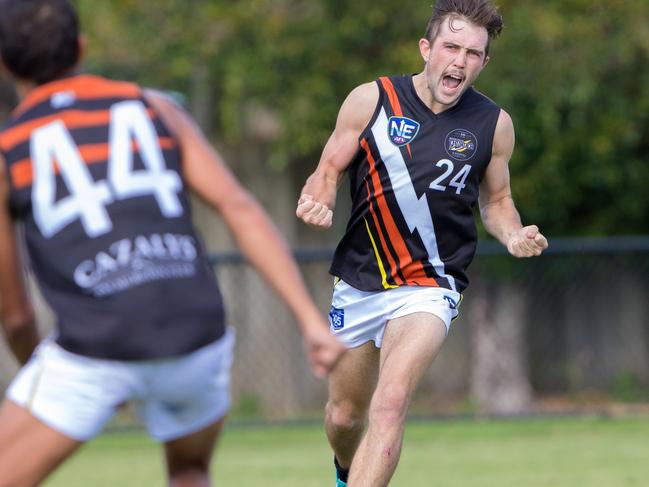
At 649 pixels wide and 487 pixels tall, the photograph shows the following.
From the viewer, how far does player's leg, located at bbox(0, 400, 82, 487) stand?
12.4ft

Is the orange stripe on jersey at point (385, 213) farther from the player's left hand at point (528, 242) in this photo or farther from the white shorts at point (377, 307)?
the player's left hand at point (528, 242)

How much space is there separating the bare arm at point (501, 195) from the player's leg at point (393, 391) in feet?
1.93

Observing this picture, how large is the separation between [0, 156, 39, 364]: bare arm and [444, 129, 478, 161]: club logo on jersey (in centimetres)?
283

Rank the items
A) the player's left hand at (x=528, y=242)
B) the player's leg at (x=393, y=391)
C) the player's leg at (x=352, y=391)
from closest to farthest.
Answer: the player's leg at (x=393, y=391)
the player's left hand at (x=528, y=242)
the player's leg at (x=352, y=391)

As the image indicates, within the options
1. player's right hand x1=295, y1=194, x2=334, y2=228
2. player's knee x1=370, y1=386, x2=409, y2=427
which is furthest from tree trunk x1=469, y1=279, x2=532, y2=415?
player's right hand x1=295, y1=194, x2=334, y2=228

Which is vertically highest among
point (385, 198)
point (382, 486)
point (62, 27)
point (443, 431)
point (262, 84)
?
point (62, 27)

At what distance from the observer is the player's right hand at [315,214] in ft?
18.8

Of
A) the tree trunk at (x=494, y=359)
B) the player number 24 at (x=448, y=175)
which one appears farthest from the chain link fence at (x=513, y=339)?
the player number 24 at (x=448, y=175)

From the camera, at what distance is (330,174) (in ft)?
21.0

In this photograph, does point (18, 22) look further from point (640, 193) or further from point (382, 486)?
point (640, 193)

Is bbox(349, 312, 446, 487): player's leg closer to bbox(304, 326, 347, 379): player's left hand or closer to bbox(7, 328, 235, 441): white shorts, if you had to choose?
bbox(7, 328, 235, 441): white shorts

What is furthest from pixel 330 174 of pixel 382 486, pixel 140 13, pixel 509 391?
pixel 140 13

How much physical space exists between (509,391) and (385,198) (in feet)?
29.2

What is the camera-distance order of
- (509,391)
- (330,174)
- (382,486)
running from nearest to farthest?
(382,486) → (330,174) → (509,391)
